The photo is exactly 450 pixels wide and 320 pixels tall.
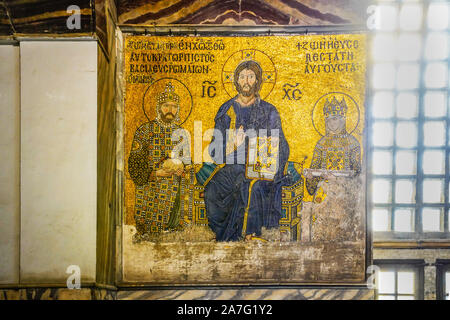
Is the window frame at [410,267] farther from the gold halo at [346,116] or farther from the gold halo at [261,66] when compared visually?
the gold halo at [261,66]

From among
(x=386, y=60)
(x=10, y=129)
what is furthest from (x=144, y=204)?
(x=386, y=60)

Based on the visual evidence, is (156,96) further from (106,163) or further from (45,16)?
(45,16)

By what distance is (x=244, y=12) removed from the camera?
3.61m

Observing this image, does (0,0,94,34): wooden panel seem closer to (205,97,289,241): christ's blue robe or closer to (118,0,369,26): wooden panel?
(118,0,369,26): wooden panel

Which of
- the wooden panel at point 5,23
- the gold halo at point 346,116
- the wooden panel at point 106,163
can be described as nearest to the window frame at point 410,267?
the gold halo at point 346,116

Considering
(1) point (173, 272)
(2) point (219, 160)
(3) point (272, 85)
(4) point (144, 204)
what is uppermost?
(3) point (272, 85)

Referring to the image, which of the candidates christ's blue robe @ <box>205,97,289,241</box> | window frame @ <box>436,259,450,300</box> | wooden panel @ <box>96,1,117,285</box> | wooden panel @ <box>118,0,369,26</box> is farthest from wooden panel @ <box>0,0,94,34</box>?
window frame @ <box>436,259,450,300</box>

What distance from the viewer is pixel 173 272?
356 cm

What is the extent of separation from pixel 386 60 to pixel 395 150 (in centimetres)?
136

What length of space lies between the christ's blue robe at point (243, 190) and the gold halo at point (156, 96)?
0.41m

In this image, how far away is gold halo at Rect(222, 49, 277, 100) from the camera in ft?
Result: 11.9

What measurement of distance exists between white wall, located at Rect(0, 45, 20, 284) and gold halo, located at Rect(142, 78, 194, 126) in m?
1.36

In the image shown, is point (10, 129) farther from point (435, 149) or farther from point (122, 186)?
point (435, 149)

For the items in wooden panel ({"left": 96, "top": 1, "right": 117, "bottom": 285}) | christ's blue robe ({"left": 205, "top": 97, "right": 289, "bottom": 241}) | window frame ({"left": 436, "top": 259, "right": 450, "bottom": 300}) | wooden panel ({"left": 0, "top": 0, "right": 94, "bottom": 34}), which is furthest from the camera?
window frame ({"left": 436, "top": 259, "right": 450, "bottom": 300})
